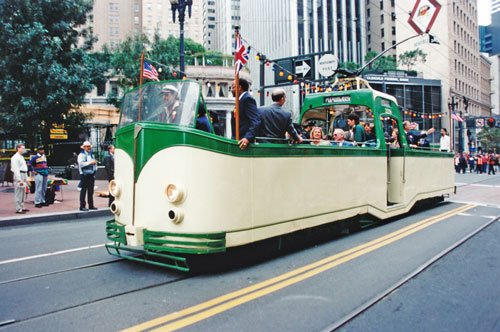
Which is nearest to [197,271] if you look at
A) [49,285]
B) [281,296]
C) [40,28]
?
[281,296]

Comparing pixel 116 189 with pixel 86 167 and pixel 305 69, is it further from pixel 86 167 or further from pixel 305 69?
pixel 305 69

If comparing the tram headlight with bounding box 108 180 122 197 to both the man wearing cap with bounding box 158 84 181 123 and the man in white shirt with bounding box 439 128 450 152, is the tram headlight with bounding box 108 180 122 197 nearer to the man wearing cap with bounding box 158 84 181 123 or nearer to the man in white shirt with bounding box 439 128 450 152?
the man wearing cap with bounding box 158 84 181 123

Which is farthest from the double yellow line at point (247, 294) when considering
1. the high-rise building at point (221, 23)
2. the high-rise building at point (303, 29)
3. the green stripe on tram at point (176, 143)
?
the high-rise building at point (221, 23)

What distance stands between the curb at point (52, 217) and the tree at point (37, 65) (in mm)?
8208

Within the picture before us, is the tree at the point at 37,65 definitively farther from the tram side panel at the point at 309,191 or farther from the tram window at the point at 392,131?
the tram side panel at the point at 309,191

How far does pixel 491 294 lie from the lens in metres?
4.12

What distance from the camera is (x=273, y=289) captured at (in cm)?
414

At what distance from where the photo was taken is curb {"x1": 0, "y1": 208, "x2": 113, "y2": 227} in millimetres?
9605

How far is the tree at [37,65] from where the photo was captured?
16297 millimetres

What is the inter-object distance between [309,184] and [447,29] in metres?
76.5

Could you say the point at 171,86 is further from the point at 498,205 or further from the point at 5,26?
the point at 5,26

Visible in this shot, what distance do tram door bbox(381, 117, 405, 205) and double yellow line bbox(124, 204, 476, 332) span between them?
2.36 metres

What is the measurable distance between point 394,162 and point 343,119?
1.50m

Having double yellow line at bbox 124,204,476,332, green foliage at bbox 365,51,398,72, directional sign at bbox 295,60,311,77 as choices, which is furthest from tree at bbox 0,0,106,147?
green foliage at bbox 365,51,398,72
